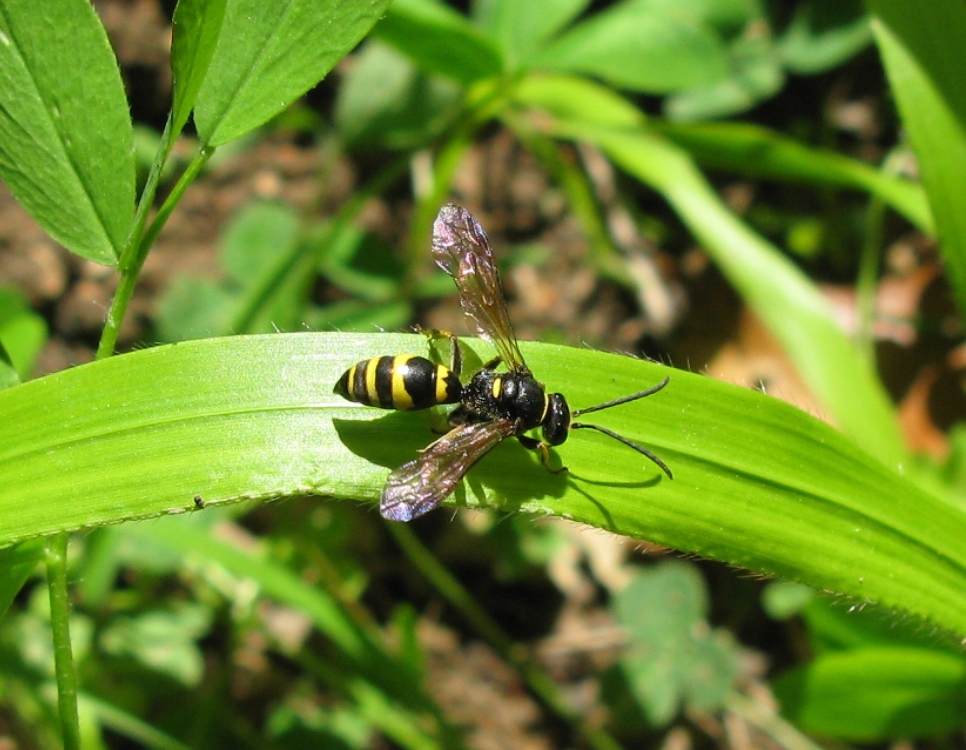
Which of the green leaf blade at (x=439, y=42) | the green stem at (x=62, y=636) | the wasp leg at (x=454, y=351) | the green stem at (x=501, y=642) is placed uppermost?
the green leaf blade at (x=439, y=42)

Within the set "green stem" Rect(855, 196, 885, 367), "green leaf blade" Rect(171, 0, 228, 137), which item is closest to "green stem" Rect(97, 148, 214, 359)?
"green leaf blade" Rect(171, 0, 228, 137)

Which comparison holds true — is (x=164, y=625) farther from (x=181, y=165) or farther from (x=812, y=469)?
(x=812, y=469)

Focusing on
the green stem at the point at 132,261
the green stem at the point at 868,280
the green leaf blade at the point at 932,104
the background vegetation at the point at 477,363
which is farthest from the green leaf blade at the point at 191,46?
the green stem at the point at 868,280

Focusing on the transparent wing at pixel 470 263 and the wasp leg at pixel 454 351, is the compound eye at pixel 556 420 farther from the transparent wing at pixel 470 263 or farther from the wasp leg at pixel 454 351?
the transparent wing at pixel 470 263

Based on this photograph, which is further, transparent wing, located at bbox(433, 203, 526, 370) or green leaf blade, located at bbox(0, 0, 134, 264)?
transparent wing, located at bbox(433, 203, 526, 370)

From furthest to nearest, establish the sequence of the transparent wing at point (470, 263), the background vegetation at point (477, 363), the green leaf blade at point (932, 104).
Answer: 1. the green leaf blade at point (932, 104)
2. the transparent wing at point (470, 263)
3. the background vegetation at point (477, 363)

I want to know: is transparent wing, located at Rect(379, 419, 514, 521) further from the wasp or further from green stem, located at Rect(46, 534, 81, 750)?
green stem, located at Rect(46, 534, 81, 750)

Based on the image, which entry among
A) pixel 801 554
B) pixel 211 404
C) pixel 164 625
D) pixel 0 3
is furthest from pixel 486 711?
pixel 0 3
